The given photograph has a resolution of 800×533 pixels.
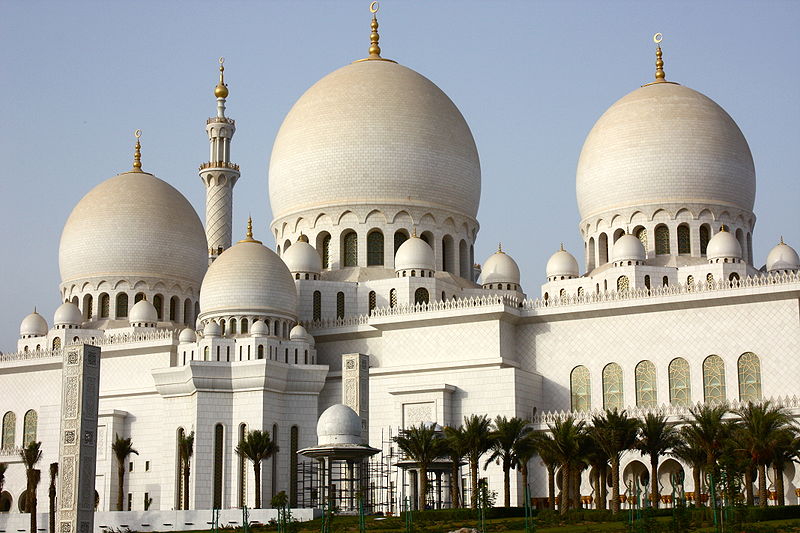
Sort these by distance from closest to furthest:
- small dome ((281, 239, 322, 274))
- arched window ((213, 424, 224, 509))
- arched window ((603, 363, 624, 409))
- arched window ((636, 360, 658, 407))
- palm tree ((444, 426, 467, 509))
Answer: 1. palm tree ((444, 426, 467, 509))
2. arched window ((636, 360, 658, 407))
3. arched window ((213, 424, 224, 509))
4. arched window ((603, 363, 624, 409))
5. small dome ((281, 239, 322, 274))

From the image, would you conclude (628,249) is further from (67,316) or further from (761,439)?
(67,316)

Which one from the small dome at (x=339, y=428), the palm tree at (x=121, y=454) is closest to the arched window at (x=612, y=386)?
the small dome at (x=339, y=428)

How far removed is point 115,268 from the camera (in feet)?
157

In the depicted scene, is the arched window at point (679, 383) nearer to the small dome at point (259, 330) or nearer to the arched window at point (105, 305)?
the small dome at point (259, 330)

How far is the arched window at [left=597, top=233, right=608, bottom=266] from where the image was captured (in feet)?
147

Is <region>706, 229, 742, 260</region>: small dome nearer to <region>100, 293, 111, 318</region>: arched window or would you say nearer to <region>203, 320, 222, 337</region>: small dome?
<region>203, 320, 222, 337</region>: small dome

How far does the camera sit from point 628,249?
1635 inches

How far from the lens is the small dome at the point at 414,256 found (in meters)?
42.5

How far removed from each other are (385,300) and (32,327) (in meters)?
14.0

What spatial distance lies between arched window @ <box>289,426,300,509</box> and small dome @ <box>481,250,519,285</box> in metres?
9.22

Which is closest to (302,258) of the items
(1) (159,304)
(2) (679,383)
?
(1) (159,304)

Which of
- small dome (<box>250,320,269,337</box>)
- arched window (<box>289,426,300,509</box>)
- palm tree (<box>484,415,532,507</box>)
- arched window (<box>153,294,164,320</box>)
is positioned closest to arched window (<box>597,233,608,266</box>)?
small dome (<box>250,320,269,337</box>)

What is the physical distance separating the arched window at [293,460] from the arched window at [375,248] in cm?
725

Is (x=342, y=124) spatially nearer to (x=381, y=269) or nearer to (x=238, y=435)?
(x=381, y=269)
